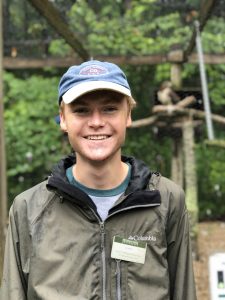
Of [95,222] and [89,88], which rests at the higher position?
[89,88]

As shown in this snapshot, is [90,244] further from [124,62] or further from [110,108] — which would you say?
[124,62]

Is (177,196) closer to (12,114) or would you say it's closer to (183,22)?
(183,22)

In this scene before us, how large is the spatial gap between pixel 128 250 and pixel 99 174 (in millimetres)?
243

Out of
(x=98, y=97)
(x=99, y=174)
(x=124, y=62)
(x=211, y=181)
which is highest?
(x=124, y=62)

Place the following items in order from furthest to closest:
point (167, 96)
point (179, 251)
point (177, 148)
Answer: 1. point (177, 148)
2. point (167, 96)
3. point (179, 251)

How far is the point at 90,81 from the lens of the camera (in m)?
1.58

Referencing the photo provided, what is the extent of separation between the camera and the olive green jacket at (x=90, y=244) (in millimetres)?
1563

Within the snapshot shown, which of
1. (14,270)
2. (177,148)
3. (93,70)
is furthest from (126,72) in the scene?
(14,270)

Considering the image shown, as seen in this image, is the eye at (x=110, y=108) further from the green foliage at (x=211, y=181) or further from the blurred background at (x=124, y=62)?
the green foliage at (x=211, y=181)

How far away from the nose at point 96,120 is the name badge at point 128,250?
33 centimetres

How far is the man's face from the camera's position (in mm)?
1592

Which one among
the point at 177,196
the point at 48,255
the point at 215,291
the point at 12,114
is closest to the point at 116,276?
the point at 48,255

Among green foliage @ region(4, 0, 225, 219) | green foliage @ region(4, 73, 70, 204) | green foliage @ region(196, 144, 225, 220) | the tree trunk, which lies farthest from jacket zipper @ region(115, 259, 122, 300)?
green foliage @ region(196, 144, 225, 220)

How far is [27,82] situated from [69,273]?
7296 mm
